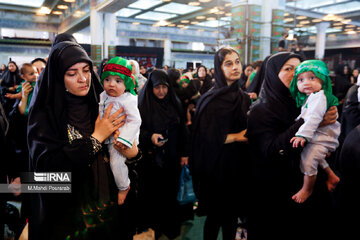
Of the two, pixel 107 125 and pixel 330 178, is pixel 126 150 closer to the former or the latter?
pixel 107 125

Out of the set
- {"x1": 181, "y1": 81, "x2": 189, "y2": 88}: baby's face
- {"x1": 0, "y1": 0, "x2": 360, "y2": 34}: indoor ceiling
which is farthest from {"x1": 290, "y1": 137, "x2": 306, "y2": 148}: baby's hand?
{"x1": 0, "y1": 0, "x2": 360, "y2": 34}: indoor ceiling

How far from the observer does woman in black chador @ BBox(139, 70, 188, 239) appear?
253 centimetres

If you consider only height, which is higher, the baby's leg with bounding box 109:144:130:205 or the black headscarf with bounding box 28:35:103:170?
the black headscarf with bounding box 28:35:103:170

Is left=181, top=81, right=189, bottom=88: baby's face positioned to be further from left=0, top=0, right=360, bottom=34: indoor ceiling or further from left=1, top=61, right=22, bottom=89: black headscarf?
left=0, top=0, right=360, bottom=34: indoor ceiling

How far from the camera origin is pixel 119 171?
4.93 ft

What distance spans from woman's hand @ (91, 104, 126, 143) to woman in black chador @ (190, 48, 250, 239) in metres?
0.95

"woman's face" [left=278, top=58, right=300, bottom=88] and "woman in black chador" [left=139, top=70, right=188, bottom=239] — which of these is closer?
"woman's face" [left=278, top=58, right=300, bottom=88]

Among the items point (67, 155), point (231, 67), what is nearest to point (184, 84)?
point (231, 67)

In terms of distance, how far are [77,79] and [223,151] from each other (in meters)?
1.30

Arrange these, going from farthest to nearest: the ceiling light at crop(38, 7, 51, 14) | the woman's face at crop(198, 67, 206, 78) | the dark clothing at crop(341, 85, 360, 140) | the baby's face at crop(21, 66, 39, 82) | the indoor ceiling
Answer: the ceiling light at crop(38, 7, 51, 14)
the indoor ceiling
the woman's face at crop(198, 67, 206, 78)
the baby's face at crop(21, 66, 39, 82)
the dark clothing at crop(341, 85, 360, 140)

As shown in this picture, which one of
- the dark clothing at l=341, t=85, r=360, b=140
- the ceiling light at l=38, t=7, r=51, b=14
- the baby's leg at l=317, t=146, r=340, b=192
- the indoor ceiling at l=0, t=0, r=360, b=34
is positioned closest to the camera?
the baby's leg at l=317, t=146, r=340, b=192

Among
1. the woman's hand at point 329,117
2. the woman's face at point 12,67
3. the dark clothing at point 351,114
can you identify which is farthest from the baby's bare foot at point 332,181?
the woman's face at point 12,67

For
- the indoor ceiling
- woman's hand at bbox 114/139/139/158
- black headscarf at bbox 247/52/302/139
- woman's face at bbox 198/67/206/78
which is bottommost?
woman's hand at bbox 114/139/139/158

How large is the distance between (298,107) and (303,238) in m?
0.87
